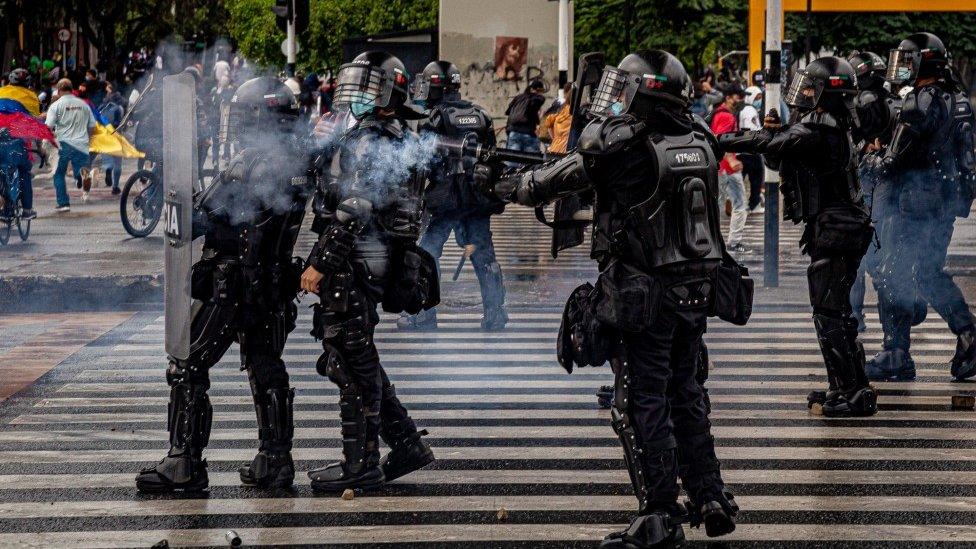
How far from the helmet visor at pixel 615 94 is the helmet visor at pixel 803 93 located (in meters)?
2.48

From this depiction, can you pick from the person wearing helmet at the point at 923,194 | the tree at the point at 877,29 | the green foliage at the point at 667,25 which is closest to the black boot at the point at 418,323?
the person wearing helmet at the point at 923,194

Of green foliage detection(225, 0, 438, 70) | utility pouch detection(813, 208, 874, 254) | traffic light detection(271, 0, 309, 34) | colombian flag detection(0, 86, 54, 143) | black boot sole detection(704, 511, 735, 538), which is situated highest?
green foliage detection(225, 0, 438, 70)

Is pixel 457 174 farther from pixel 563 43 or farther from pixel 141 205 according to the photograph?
pixel 563 43

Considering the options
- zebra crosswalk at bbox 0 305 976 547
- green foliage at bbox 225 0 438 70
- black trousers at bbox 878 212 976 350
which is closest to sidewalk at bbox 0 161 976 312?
zebra crosswalk at bbox 0 305 976 547

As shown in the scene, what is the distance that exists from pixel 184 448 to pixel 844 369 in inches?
147

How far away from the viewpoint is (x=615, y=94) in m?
6.02

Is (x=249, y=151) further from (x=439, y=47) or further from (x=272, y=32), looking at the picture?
(x=272, y=32)

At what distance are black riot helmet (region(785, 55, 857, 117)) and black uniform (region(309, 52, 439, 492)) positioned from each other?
8.07ft

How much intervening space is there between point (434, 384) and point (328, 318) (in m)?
2.78

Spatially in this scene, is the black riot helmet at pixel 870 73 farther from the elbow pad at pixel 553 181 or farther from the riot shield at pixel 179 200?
the riot shield at pixel 179 200

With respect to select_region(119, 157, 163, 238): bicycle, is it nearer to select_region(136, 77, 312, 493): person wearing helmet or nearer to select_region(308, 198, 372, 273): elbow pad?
select_region(136, 77, 312, 493): person wearing helmet

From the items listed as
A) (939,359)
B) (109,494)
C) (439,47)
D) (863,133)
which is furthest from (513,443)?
(439,47)

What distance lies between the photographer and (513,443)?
7.89 m

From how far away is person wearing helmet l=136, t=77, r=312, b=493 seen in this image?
6797 millimetres
